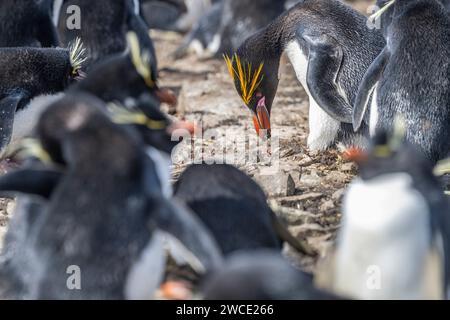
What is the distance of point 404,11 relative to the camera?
5.49 meters

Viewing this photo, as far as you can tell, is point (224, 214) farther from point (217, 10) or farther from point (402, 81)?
point (217, 10)

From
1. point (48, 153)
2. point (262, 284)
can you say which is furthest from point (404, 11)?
point (262, 284)

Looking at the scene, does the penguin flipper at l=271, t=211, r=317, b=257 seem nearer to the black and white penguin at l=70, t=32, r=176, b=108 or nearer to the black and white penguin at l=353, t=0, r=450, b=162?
the black and white penguin at l=70, t=32, r=176, b=108

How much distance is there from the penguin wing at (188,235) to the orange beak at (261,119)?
276 cm

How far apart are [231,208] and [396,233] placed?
83cm

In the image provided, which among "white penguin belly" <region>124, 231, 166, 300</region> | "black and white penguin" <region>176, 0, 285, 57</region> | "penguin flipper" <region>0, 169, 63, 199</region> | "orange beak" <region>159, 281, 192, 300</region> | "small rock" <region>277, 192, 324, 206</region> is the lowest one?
"orange beak" <region>159, 281, 192, 300</region>

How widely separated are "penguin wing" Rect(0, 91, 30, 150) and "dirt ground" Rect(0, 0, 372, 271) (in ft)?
1.35

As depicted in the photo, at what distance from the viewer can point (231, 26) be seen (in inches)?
367

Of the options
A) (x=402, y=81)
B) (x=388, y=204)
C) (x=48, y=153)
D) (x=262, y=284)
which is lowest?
(x=262, y=284)

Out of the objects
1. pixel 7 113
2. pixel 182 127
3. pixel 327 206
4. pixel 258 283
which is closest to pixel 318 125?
pixel 327 206

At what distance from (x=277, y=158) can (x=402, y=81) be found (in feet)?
3.30

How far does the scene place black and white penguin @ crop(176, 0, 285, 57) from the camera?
9.12 meters

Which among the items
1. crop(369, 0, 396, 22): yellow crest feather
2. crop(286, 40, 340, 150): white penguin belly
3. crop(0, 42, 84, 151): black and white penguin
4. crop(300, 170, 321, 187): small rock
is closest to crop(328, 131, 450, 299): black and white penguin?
crop(300, 170, 321, 187): small rock

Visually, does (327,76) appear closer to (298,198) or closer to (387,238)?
(298,198)
